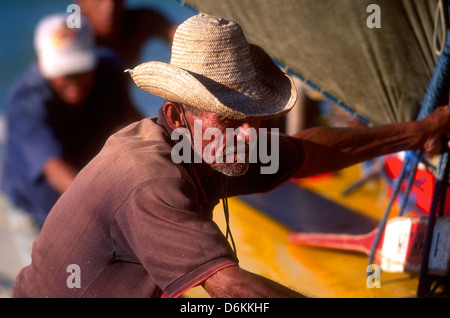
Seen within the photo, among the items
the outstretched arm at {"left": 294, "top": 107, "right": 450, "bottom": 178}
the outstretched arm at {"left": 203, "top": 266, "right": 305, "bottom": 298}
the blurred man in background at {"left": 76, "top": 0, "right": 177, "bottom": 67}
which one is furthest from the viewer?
the blurred man in background at {"left": 76, "top": 0, "right": 177, "bottom": 67}

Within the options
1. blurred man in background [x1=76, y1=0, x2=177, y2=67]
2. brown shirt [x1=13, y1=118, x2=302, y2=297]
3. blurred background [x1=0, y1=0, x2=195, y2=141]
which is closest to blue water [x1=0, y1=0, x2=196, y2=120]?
blurred background [x1=0, y1=0, x2=195, y2=141]

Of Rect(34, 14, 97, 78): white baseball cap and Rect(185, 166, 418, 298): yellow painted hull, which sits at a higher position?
Rect(34, 14, 97, 78): white baseball cap

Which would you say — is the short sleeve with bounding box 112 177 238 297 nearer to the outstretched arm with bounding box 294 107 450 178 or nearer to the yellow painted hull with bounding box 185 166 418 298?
the outstretched arm with bounding box 294 107 450 178

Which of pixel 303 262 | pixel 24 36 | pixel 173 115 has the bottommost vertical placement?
pixel 24 36

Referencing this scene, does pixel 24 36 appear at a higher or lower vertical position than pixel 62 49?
lower

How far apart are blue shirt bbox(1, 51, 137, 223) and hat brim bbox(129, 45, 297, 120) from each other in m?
1.52

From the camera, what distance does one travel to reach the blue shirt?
10.5 ft

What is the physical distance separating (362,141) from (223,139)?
811 mm

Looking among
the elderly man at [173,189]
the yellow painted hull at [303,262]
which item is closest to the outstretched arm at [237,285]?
the elderly man at [173,189]

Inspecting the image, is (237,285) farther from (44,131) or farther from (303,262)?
(44,131)

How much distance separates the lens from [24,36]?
61.2 ft

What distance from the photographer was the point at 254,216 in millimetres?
3988

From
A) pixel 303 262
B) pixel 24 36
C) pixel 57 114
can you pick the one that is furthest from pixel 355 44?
pixel 24 36

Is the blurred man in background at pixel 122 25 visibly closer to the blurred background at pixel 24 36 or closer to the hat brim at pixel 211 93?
the hat brim at pixel 211 93
